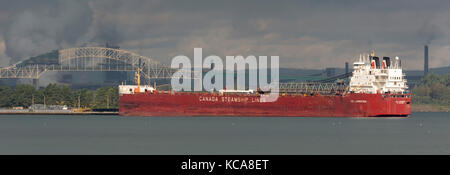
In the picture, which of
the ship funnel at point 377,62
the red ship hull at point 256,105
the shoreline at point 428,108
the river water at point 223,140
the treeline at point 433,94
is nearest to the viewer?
the river water at point 223,140

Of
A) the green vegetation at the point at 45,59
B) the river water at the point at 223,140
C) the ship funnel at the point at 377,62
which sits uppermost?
the green vegetation at the point at 45,59

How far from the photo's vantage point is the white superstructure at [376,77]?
279 feet

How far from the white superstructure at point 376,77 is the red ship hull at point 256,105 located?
233cm

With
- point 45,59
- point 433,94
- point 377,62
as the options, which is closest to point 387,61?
point 377,62

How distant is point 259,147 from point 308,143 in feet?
17.7

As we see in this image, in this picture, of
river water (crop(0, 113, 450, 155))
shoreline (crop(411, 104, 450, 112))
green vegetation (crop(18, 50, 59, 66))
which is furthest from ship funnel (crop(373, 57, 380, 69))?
green vegetation (crop(18, 50, 59, 66))

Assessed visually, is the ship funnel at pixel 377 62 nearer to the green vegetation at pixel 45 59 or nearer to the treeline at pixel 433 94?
the treeline at pixel 433 94

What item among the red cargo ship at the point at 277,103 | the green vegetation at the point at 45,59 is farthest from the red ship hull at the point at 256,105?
the green vegetation at the point at 45,59

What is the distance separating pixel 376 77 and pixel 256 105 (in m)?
16.7

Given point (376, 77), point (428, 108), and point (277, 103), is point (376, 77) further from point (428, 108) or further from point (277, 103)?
point (428, 108)

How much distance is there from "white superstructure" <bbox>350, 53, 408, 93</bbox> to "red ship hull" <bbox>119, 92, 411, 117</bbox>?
2.33 m
